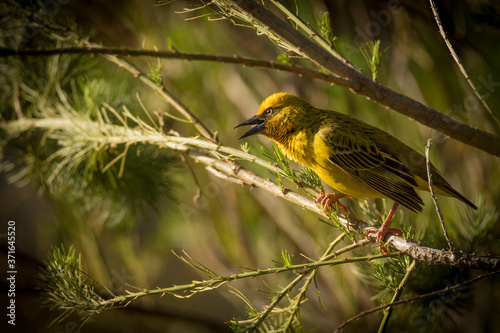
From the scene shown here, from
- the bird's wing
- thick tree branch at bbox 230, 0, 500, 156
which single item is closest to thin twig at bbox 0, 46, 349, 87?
thick tree branch at bbox 230, 0, 500, 156

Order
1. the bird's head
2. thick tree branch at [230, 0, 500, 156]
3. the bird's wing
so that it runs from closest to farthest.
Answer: thick tree branch at [230, 0, 500, 156], the bird's wing, the bird's head

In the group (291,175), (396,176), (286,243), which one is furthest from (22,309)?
(396,176)

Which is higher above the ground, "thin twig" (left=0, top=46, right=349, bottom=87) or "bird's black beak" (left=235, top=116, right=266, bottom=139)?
"thin twig" (left=0, top=46, right=349, bottom=87)

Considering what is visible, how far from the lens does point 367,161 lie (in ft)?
7.98

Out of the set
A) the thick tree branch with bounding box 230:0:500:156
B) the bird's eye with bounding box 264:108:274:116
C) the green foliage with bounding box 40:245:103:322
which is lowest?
the green foliage with bounding box 40:245:103:322

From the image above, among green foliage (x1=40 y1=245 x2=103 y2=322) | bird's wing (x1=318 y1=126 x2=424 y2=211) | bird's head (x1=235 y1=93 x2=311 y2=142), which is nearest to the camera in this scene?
green foliage (x1=40 y1=245 x2=103 y2=322)

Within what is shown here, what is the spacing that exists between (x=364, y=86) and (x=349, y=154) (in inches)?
35.0

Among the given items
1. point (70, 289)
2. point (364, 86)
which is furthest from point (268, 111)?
point (70, 289)

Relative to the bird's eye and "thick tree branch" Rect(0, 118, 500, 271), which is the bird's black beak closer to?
the bird's eye

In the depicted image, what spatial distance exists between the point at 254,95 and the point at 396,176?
215 centimetres

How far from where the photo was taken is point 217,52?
429 cm

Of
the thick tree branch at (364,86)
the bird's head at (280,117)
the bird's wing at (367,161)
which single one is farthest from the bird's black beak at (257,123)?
A: the thick tree branch at (364,86)

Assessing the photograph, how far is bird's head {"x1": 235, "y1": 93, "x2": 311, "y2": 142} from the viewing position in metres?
2.68

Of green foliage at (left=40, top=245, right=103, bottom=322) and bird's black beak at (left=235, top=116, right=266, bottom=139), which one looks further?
bird's black beak at (left=235, top=116, right=266, bottom=139)
